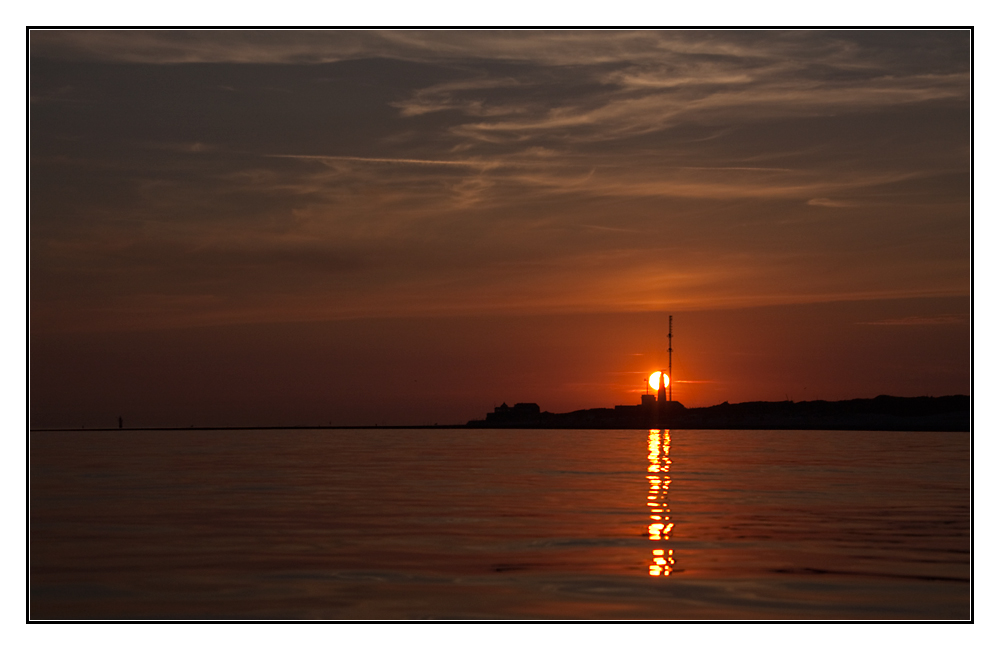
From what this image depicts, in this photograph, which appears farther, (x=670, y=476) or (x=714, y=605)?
(x=670, y=476)

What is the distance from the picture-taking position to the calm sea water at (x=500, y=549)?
57.2 feet

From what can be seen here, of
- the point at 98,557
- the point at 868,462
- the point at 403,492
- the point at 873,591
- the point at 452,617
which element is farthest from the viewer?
the point at 868,462

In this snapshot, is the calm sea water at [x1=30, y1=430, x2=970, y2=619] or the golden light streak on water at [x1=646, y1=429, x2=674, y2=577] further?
the golden light streak on water at [x1=646, y1=429, x2=674, y2=577]

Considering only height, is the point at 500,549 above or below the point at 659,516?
above

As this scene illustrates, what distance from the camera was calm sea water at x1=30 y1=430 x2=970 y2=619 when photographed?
1744 cm

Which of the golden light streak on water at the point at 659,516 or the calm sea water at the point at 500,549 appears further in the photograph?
the golden light streak on water at the point at 659,516

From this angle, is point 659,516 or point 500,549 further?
point 659,516

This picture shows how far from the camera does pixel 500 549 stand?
23.0m

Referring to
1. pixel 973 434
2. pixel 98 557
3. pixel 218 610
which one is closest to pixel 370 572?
pixel 218 610

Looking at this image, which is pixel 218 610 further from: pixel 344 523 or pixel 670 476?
pixel 670 476

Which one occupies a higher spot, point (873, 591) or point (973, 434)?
point (973, 434)

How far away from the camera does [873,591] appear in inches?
722

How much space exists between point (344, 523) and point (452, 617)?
37.4 ft

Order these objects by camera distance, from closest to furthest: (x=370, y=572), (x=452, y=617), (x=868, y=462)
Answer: (x=452, y=617) → (x=370, y=572) → (x=868, y=462)
